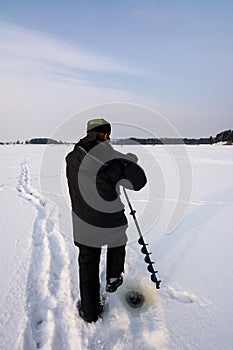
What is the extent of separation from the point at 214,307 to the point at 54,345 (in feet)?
5.47

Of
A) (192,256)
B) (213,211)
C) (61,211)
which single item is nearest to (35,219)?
(61,211)

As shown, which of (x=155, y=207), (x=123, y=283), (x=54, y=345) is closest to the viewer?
(x=54, y=345)

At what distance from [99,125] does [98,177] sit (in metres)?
0.47

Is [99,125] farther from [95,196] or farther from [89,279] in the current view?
[89,279]

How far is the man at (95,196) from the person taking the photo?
Answer: 7.34 feet

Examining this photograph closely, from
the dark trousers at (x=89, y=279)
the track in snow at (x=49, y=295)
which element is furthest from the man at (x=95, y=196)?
the track in snow at (x=49, y=295)

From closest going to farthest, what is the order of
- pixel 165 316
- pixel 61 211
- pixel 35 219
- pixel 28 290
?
pixel 165 316
pixel 28 290
pixel 35 219
pixel 61 211

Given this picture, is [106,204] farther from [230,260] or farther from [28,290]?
[230,260]

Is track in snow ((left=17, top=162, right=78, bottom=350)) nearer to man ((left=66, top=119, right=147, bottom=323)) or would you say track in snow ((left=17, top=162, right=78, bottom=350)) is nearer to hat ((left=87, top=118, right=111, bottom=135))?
man ((left=66, top=119, right=147, bottom=323))

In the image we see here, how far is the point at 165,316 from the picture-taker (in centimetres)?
261

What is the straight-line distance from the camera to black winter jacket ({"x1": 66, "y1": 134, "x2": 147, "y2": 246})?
2221 mm

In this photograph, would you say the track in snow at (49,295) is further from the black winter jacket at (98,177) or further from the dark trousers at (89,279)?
the black winter jacket at (98,177)

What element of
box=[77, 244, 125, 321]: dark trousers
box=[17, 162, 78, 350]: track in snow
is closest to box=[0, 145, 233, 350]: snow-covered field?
box=[17, 162, 78, 350]: track in snow

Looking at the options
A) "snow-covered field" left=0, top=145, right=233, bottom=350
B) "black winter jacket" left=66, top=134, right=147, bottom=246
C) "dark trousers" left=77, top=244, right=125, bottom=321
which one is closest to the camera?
"black winter jacket" left=66, top=134, right=147, bottom=246
